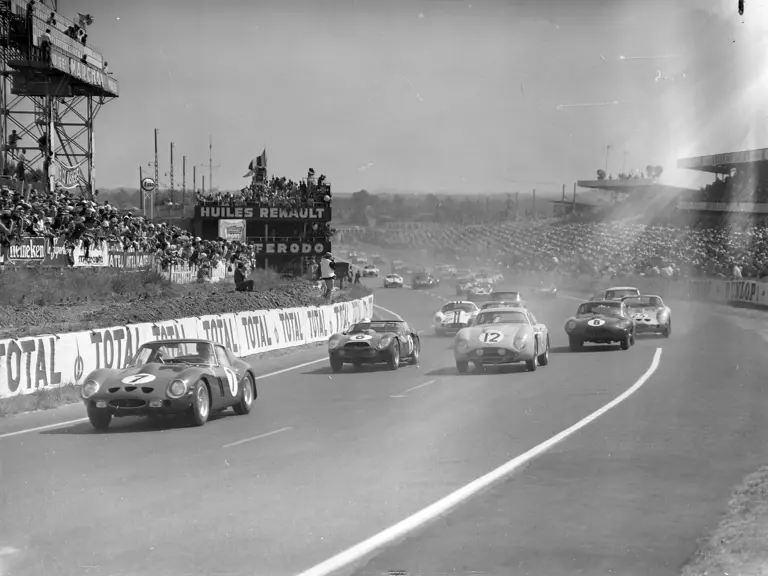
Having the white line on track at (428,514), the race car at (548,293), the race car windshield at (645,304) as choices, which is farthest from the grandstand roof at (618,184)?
the white line on track at (428,514)

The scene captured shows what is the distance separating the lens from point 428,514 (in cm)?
827

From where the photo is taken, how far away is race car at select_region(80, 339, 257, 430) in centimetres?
1362

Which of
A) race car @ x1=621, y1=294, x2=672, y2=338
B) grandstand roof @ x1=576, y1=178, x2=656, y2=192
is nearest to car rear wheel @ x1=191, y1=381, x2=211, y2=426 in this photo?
race car @ x1=621, y1=294, x2=672, y2=338

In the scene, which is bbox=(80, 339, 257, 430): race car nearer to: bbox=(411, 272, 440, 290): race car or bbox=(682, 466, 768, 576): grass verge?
bbox=(682, 466, 768, 576): grass verge

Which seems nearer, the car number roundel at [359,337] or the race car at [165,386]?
the race car at [165,386]

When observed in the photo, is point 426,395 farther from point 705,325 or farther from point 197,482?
point 705,325

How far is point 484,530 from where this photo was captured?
25.3 feet

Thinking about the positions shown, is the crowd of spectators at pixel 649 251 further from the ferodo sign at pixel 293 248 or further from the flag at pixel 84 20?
the flag at pixel 84 20

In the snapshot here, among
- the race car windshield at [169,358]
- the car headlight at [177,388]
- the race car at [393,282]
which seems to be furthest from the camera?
the race car at [393,282]

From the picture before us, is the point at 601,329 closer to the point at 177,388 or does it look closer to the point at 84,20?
the point at 177,388

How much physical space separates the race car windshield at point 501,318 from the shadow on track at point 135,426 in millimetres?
8870

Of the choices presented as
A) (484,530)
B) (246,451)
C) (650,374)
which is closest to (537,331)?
(650,374)

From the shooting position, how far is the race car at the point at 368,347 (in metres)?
23.0

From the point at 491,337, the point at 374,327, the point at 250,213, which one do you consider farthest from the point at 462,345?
the point at 250,213
